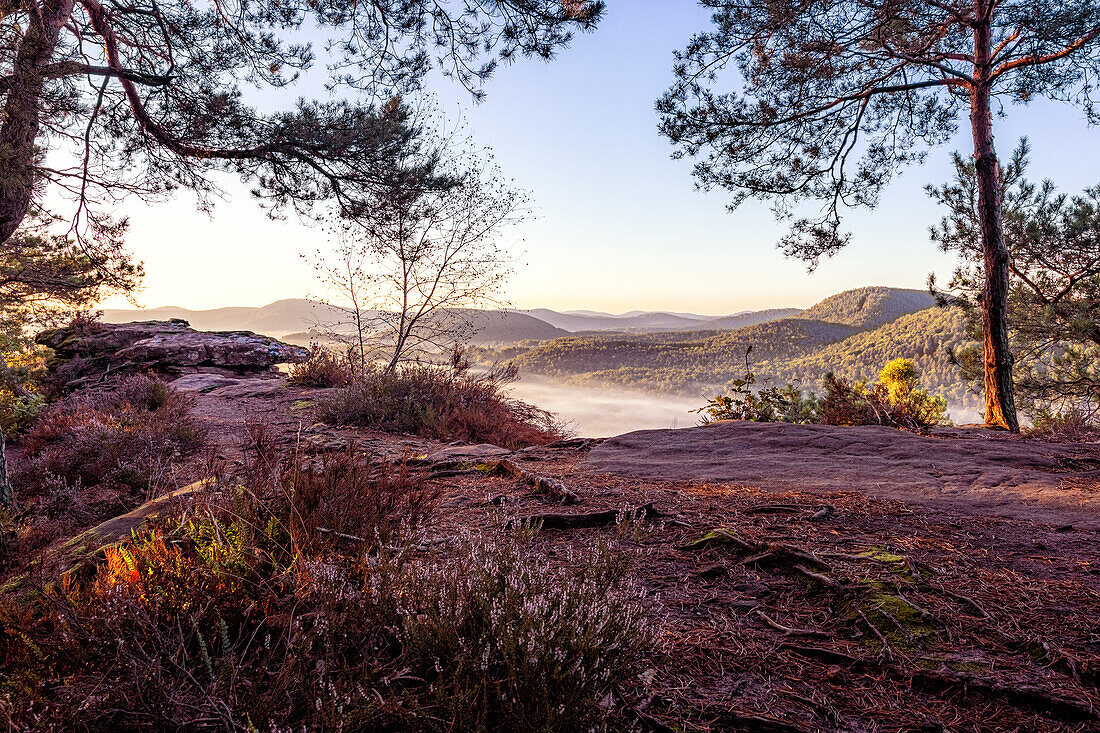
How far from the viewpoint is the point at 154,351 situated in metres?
12.8

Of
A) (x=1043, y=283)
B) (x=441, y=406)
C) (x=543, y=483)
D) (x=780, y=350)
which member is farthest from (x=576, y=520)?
(x=780, y=350)

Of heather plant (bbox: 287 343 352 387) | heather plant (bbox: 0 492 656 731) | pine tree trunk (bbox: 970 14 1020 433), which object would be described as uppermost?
pine tree trunk (bbox: 970 14 1020 433)

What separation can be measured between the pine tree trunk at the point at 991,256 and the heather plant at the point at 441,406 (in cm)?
708

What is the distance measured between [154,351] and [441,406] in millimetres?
9494

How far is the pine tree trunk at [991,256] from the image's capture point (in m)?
8.14

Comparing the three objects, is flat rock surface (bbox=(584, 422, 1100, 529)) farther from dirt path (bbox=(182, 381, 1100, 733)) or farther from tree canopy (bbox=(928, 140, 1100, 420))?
tree canopy (bbox=(928, 140, 1100, 420))

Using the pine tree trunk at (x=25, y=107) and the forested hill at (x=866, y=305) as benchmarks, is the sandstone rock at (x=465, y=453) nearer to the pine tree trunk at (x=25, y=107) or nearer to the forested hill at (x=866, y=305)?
the pine tree trunk at (x=25, y=107)

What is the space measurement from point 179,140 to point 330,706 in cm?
715

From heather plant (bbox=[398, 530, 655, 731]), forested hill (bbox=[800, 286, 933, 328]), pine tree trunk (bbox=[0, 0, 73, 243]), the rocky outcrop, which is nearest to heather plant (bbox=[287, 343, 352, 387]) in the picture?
the rocky outcrop

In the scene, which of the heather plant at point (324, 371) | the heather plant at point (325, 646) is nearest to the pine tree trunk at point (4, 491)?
the heather plant at point (325, 646)

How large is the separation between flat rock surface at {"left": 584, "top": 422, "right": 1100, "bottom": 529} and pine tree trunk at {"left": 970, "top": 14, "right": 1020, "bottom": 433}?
2055mm

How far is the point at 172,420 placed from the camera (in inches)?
255

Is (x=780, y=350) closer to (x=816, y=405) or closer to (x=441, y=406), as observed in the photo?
(x=816, y=405)

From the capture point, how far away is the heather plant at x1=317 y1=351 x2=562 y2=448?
23.8 ft
